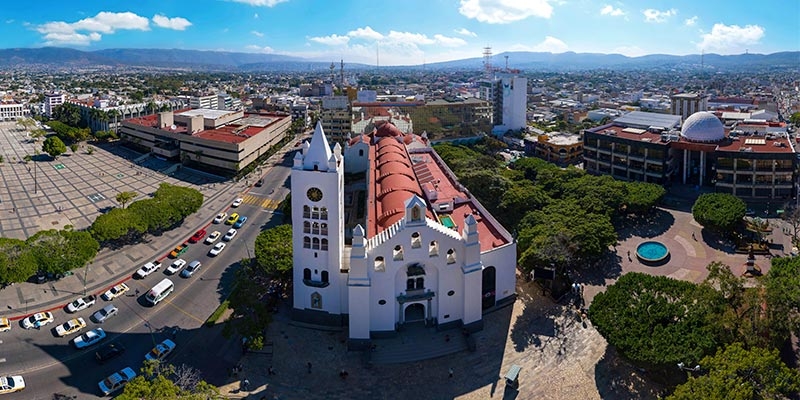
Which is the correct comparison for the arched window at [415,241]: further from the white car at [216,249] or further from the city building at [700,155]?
the city building at [700,155]

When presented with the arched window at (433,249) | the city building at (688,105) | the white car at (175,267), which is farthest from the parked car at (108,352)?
the city building at (688,105)

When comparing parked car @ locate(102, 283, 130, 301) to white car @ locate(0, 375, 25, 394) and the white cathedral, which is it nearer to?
white car @ locate(0, 375, 25, 394)

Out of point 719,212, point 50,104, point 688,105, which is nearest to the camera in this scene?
point 719,212

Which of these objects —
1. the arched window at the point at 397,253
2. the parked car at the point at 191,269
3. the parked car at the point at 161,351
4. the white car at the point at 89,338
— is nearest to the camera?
the parked car at the point at 161,351

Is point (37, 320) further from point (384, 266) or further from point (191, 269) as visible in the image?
point (384, 266)

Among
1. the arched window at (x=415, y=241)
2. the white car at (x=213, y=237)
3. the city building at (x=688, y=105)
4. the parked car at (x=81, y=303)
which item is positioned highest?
the city building at (x=688, y=105)

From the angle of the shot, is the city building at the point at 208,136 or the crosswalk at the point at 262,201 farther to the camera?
the city building at the point at 208,136

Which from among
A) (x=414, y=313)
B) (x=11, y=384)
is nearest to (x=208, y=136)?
(x=11, y=384)
